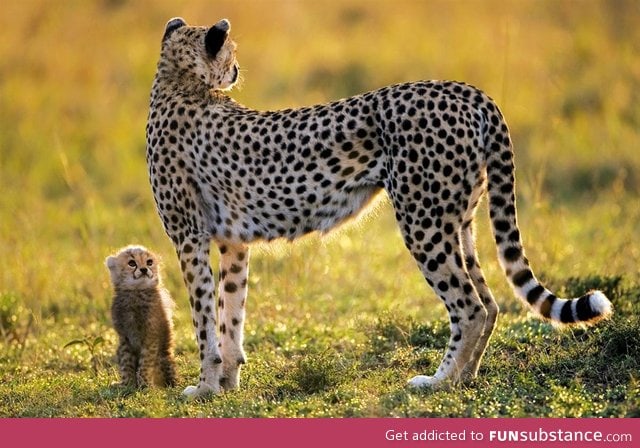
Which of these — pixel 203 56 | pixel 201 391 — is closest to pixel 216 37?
pixel 203 56

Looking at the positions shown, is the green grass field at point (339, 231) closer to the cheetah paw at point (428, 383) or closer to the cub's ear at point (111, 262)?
the cheetah paw at point (428, 383)

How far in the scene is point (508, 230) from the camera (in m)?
6.18

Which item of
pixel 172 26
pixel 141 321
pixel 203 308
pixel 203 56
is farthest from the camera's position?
pixel 172 26

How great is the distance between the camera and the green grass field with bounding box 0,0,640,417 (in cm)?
639

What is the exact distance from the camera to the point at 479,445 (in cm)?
536

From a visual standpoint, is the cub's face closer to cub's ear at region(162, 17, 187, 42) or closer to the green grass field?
the green grass field

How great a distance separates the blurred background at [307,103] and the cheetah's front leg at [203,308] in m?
0.60

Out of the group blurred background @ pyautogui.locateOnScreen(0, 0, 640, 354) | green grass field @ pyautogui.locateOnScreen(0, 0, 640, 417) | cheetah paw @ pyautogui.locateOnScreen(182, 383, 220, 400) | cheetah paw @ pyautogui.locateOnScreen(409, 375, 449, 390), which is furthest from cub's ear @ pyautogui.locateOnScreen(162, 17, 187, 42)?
cheetah paw @ pyautogui.locateOnScreen(409, 375, 449, 390)

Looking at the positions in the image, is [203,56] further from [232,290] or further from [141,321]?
[141,321]

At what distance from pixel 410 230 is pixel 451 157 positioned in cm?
40

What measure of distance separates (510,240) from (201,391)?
171cm

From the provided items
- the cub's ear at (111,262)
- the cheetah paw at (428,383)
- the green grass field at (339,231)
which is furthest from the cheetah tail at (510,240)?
the cub's ear at (111,262)

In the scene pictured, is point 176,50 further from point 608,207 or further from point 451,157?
point 608,207

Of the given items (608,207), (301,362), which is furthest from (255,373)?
(608,207)
